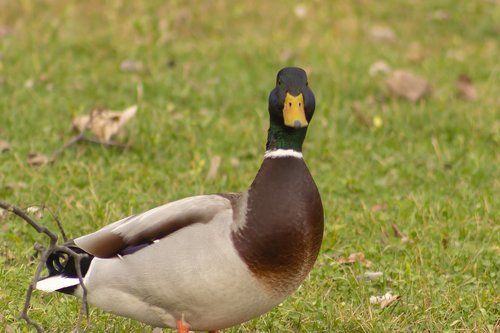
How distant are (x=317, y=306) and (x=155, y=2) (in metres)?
5.79

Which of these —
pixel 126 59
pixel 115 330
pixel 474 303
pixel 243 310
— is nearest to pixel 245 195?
pixel 243 310

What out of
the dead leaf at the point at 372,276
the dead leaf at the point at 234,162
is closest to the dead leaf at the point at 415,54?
the dead leaf at the point at 234,162

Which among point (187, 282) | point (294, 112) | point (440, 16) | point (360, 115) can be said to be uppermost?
point (294, 112)

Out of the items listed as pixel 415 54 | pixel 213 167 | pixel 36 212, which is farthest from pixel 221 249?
pixel 415 54

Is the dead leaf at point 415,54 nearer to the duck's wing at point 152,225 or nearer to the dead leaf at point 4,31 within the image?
the dead leaf at point 4,31

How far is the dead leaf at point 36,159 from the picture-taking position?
639 centimetres

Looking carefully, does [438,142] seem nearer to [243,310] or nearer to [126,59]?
[126,59]

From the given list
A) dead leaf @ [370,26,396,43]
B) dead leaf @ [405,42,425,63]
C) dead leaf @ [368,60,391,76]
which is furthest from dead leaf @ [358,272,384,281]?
dead leaf @ [370,26,396,43]

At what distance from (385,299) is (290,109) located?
49.7 inches

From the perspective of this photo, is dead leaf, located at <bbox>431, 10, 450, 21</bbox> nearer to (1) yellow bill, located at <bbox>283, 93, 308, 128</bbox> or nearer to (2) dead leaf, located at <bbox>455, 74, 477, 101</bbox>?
(2) dead leaf, located at <bbox>455, 74, 477, 101</bbox>

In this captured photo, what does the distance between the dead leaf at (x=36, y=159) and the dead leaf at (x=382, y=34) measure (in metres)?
4.36

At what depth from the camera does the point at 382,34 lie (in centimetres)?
984

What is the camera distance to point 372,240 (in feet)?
18.2

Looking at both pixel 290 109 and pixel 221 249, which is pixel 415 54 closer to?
pixel 290 109
